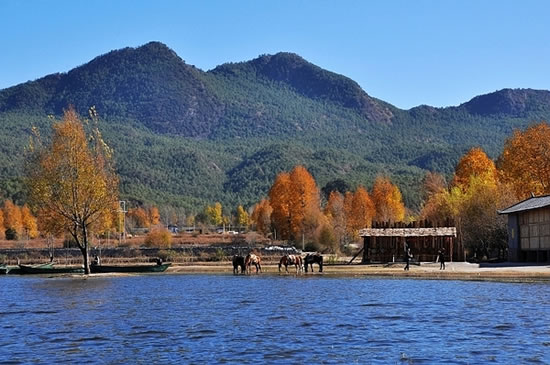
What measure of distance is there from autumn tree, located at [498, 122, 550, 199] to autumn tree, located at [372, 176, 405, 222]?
32.8 m

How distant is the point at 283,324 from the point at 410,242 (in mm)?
40098

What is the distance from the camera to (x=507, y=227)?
61219mm

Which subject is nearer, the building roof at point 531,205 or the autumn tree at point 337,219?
the building roof at point 531,205

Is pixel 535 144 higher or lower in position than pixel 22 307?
higher

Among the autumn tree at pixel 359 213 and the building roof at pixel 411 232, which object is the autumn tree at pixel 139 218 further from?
the building roof at pixel 411 232

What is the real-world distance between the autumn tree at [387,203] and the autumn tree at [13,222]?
63485 mm

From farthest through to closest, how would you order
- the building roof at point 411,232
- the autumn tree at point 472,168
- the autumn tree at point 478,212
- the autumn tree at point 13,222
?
the autumn tree at point 13,222, the autumn tree at point 472,168, the autumn tree at point 478,212, the building roof at point 411,232

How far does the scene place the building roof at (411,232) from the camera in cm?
6091

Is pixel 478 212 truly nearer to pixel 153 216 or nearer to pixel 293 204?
pixel 293 204

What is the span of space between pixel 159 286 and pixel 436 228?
26164 mm

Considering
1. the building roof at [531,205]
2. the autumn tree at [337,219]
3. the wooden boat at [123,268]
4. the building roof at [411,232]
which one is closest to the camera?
the building roof at [531,205]

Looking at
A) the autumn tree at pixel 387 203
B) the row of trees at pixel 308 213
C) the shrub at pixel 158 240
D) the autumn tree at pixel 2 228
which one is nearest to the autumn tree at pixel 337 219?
the row of trees at pixel 308 213

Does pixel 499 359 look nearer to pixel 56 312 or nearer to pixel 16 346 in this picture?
pixel 16 346

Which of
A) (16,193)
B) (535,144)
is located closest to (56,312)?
(535,144)
